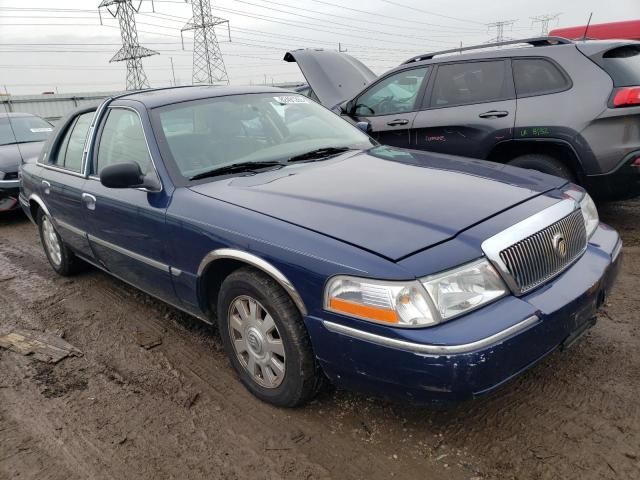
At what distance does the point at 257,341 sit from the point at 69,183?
2.41 m

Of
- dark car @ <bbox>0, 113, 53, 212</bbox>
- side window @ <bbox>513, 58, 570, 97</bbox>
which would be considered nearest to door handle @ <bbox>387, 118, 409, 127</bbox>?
side window @ <bbox>513, 58, 570, 97</bbox>

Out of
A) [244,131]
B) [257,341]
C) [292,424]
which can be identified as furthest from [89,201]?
[292,424]

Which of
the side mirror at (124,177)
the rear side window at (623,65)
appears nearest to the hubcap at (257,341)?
the side mirror at (124,177)

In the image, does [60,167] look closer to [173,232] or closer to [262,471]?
[173,232]

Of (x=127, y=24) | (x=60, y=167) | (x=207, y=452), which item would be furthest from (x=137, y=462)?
(x=127, y=24)

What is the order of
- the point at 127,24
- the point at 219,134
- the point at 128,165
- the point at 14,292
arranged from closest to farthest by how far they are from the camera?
the point at 128,165, the point at 219,134, the point at 14,292, the point at 127,24

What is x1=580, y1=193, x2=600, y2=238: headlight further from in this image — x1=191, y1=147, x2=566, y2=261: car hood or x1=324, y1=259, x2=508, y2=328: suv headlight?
x1=324, y1=259, x2=508, y2=328: suv headlight

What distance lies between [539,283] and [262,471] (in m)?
1.49

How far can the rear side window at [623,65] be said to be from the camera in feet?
14.8

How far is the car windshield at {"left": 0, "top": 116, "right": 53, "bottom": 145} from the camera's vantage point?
344 inches

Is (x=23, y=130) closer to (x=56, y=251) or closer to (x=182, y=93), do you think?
(x=56, y=251)

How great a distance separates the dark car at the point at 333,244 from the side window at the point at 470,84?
6.43ft

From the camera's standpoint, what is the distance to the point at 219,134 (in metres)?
3.40

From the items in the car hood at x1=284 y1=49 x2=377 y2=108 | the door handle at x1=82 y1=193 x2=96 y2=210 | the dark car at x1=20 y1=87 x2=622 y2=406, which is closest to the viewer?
the dark car at x1=20 y1=87 x2=622 y2=406
